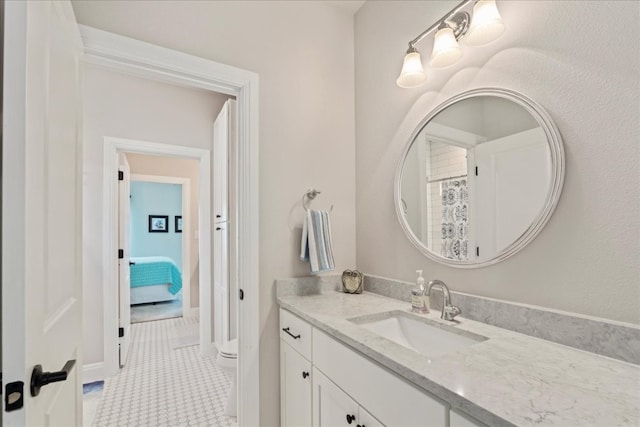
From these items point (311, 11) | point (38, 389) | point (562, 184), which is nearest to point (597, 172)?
point (562, 184)

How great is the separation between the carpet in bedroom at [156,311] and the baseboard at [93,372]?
65.4 inches

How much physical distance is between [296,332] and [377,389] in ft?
1.96

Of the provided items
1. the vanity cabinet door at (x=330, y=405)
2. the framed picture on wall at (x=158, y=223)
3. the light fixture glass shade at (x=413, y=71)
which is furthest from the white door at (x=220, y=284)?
the framed picture on wall at (x=158, y=223)

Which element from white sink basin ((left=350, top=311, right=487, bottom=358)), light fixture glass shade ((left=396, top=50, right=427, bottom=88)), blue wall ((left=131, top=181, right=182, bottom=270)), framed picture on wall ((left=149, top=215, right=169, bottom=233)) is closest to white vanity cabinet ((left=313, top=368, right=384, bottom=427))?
white sink basin ((left=350, top=311, right=487, bottom=358))

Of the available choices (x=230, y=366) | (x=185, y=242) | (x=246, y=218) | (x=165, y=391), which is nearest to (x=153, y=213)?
(x=185, y=242)

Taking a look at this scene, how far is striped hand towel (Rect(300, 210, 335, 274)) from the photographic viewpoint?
1666mm

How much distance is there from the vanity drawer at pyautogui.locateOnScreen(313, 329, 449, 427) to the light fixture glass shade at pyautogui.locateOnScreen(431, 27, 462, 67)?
1.25 metres

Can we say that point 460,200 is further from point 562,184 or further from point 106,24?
point 106,24

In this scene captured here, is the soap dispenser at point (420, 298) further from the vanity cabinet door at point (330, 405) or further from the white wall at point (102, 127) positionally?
the white wall at point (102, 127)

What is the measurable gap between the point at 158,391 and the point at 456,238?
2.42 metres

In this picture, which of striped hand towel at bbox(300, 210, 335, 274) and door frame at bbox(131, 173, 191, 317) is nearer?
striped hand towel at bbox(300, 210, 335, 274)

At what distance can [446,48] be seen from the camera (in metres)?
1.29

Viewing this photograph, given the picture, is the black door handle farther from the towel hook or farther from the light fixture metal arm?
the light fixture metal arm

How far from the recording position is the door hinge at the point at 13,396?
0.61 metres
